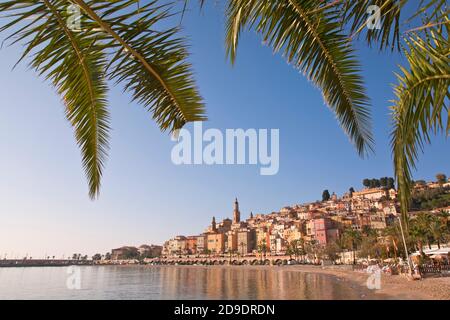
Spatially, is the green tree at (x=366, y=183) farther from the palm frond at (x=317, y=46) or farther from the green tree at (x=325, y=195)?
the palm frond at (x=317, y=46)

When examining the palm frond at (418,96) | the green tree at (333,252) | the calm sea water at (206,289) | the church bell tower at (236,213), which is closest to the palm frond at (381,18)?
the palm frond at (418,96)

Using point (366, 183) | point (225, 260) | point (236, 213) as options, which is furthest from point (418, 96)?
point (366, 183)

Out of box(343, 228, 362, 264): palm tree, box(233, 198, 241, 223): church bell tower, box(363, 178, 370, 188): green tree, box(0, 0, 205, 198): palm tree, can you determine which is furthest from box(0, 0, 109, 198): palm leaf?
box(363, 178, 370, 188): green tree

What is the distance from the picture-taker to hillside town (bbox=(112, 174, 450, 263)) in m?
57.9

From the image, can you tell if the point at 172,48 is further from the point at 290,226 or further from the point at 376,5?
the point at 290,226

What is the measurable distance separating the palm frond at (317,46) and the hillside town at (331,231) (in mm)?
49109

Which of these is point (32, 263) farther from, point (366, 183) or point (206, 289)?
point (206, 289)

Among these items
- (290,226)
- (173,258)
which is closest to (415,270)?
(290,226)

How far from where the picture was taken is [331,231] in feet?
250

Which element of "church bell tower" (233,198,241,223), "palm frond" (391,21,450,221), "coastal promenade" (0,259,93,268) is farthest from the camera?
"coastal promenade" (0,259,93,268)

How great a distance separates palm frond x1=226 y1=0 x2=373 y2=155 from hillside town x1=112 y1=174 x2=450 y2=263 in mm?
49109

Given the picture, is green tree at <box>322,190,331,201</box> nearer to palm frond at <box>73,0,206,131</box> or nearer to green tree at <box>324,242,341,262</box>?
green tree at <box>324,242,341,262</box>

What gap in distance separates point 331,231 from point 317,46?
262ft
